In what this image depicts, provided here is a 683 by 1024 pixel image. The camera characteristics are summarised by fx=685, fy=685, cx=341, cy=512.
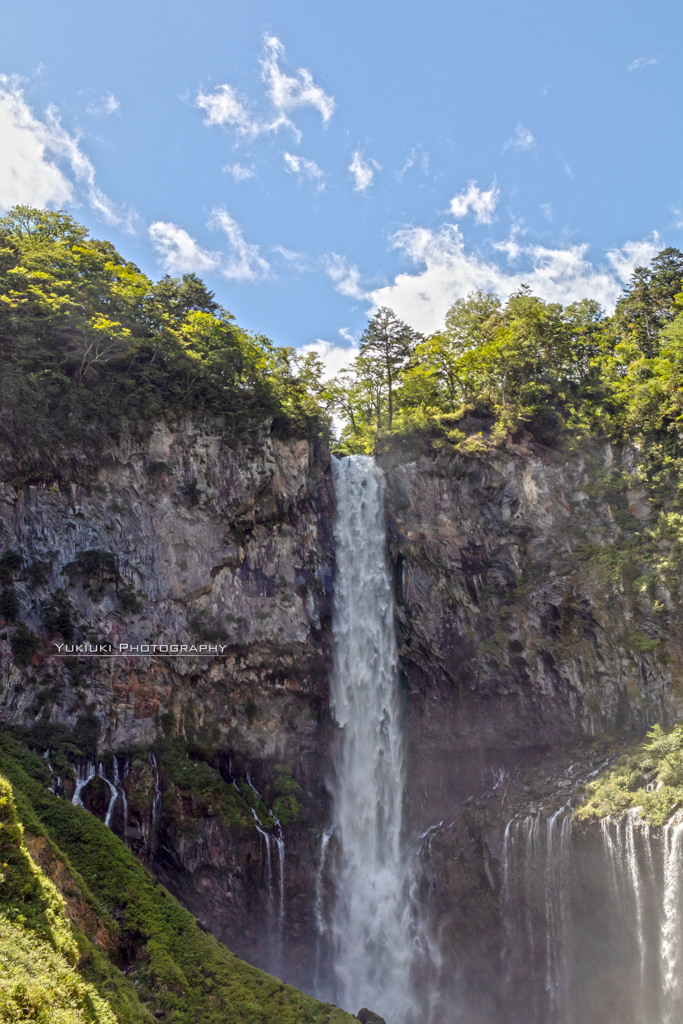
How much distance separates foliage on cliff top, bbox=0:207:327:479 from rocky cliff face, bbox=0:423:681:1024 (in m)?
1.49

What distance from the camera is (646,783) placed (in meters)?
26.7

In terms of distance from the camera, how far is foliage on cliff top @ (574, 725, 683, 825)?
25062mm

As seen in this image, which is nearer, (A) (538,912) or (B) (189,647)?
(A) (538,912)

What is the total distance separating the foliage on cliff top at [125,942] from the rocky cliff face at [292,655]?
347 centimetres

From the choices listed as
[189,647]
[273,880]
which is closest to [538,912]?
[273,880]

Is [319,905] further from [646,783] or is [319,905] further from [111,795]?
[646,783]

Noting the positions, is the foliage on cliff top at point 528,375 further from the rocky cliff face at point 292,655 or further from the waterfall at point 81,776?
the waterfall at point 81,776

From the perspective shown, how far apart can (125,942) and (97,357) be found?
74.5ft

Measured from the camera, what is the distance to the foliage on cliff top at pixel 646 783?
25062 millimetres

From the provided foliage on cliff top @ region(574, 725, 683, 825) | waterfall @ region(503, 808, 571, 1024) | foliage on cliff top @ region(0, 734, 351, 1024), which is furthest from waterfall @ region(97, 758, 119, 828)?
foliage on cliff top @ region(574, 725, 683, 825)

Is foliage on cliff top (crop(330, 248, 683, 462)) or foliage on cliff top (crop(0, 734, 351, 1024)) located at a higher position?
foliage on cliff top (crop(330, 248, 683, 462))

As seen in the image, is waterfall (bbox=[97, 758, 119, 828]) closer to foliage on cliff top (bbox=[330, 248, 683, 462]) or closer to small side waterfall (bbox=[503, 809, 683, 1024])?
small side waterfall (bbox=[503, 809, 683, 1024])

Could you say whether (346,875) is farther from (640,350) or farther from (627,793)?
(640,350)

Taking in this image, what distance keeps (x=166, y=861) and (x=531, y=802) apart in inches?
600
